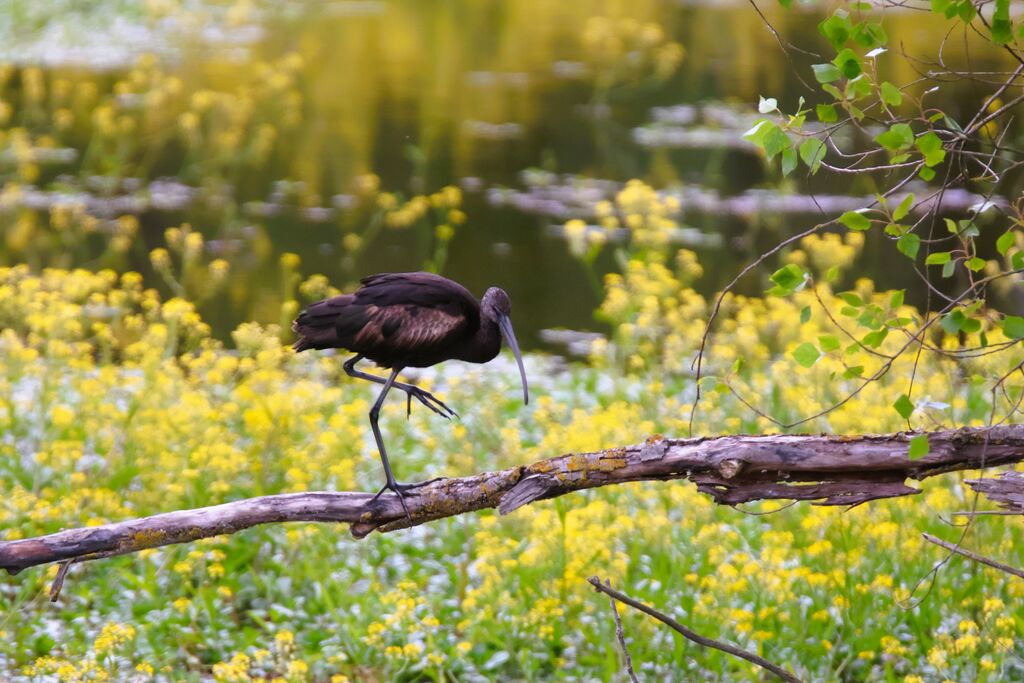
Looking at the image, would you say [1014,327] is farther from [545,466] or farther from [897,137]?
[545,466]

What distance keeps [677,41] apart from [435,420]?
423 inches

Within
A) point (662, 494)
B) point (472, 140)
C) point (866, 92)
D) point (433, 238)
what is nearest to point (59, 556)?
point (866, 92)

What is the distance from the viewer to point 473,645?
497 cm

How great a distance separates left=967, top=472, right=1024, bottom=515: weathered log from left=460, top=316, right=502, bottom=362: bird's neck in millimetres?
1587

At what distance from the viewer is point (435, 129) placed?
512 inches

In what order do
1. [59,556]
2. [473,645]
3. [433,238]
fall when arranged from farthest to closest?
1. [433,238]
2. [473,645]
3. [59,556]

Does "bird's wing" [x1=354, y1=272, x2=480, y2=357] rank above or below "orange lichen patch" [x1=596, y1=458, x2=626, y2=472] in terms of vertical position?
above

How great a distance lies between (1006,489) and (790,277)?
0.82 meters

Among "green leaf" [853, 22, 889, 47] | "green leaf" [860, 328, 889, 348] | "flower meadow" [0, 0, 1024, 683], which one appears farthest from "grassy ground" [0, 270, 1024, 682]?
"green leaf" [853, 22, 889, 47]

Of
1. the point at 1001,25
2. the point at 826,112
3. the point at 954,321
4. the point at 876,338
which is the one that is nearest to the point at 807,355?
the point at 876,338

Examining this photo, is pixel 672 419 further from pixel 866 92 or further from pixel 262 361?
pixel 866 92

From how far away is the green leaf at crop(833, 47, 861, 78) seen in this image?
3119 millimetres

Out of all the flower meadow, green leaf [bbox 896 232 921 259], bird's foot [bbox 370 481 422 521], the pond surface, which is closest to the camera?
green leaf [bbox 896 232 921 259]

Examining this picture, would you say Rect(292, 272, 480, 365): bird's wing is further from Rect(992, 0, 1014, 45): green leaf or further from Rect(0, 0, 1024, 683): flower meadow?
Rect(992, 0, 1014, 45): green leaf
